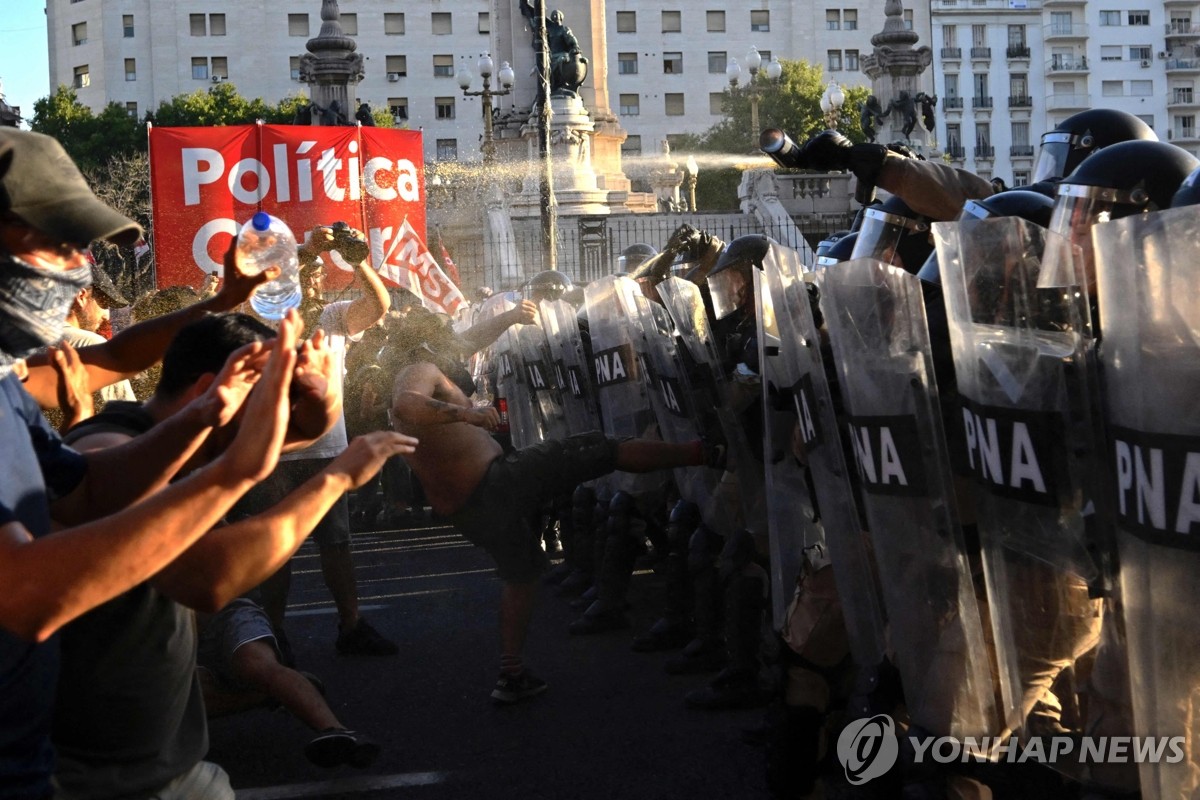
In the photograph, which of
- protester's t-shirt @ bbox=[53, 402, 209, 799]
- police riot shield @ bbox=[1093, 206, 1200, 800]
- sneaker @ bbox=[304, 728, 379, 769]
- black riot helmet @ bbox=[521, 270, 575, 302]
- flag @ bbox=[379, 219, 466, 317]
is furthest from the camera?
flag @ bbox=[379, 219, 466, 317]

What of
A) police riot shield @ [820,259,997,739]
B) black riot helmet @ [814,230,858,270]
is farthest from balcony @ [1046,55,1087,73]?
police riot shield @ [820,259,997,739]

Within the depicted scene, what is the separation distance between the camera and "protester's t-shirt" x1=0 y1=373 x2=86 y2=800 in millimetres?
2021

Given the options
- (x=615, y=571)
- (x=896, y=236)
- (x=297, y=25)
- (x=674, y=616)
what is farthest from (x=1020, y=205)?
(x=297, y=25)

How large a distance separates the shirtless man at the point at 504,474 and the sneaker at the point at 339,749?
3.90 feet

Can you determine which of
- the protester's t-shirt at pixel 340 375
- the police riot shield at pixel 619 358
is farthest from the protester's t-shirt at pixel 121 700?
the police riot shield at pixel 619 358

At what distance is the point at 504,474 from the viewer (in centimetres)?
582

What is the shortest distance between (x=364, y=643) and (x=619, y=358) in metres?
1.71

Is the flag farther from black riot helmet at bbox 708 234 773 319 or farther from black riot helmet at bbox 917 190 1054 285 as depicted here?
black riot helmet at bbox 917 190 1054 285

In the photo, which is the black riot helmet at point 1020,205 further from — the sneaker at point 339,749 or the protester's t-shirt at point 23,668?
the protester's t-shirt at point 23,668

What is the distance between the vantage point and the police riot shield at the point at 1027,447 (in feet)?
9.02

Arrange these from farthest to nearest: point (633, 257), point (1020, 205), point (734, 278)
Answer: point (633, 257), point (734, 278), point (1020, 205)

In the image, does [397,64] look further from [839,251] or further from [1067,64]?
[839,251]

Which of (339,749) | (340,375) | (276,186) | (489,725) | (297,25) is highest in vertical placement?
(297,25)

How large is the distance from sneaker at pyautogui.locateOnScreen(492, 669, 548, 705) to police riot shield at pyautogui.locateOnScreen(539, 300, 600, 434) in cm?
214
